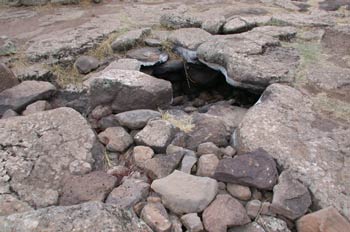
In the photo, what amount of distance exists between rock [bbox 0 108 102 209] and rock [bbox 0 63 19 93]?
68cm

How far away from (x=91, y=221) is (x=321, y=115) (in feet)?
4.98

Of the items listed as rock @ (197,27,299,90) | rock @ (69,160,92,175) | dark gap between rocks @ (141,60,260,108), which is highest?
rock @ (197,27,299,90)

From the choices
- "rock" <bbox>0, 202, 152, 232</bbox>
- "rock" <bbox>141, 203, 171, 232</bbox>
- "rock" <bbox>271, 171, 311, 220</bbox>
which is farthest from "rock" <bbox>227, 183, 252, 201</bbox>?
"rock" <bbox>0, 202, 152, 232</bbox>

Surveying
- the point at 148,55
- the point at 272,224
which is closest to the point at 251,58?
the point at 148,55

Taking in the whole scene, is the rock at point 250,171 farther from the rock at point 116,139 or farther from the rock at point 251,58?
the rock at point 251,58

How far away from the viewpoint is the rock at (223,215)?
1.64m

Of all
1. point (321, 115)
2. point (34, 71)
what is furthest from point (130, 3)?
point (321, 115)

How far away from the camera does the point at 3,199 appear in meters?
1.72

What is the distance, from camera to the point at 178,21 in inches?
146

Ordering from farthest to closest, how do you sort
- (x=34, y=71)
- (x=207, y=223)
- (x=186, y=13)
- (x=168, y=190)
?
1. (x=186, y=13)
2. (x=34, y=71)
3. (x=168, y=190)
4. (x=207, y=223)

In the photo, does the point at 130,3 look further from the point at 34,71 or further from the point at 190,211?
the point at 190,211

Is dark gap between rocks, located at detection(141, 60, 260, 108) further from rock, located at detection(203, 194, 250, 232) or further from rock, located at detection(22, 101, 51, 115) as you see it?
rock, located at detection(203, 194, 250, 232)

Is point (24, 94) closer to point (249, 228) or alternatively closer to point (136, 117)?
point (136, 117)

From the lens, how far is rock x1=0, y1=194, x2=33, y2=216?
1.67 metres
